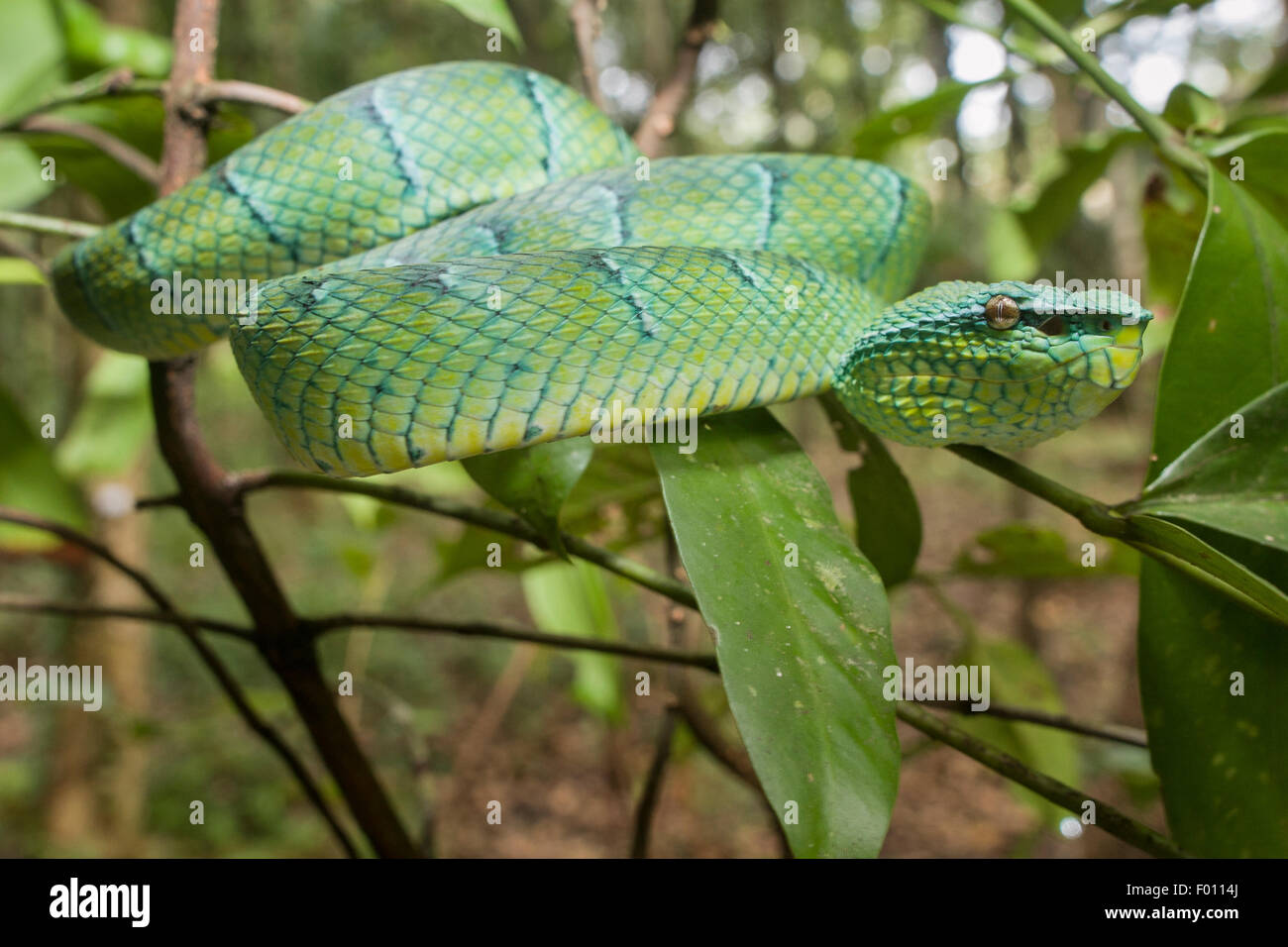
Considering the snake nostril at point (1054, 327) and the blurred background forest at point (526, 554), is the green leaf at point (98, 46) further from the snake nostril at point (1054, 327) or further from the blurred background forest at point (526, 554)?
the snake nostril at point (1054, 327)

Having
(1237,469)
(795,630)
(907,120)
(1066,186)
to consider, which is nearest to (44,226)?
(795,630)

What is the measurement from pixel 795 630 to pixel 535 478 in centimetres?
34

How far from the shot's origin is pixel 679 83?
1698mm

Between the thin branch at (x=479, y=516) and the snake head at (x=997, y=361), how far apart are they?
0.32 metres

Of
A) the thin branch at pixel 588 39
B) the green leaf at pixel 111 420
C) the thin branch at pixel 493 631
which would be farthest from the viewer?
the green leaf at pixel 111 420

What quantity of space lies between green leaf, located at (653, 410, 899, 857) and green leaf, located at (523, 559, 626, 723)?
1.06 meters

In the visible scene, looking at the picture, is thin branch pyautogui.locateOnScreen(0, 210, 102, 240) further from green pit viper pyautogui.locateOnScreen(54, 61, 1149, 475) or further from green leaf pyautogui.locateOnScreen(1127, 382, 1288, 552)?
green leaf pyautogui.locateOnScreen(1127, 382, 1288, 552)

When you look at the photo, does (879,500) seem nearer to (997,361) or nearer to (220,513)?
(997,361)

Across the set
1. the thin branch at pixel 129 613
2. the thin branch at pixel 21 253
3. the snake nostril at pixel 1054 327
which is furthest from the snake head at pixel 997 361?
the thin branch at pixel 21 253

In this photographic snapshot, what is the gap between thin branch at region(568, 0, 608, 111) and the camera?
157 centimetres

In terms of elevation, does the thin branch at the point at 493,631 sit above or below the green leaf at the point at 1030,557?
below

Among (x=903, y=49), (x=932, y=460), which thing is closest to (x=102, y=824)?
(x=932, y=460)

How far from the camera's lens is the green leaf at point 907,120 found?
1.58m
